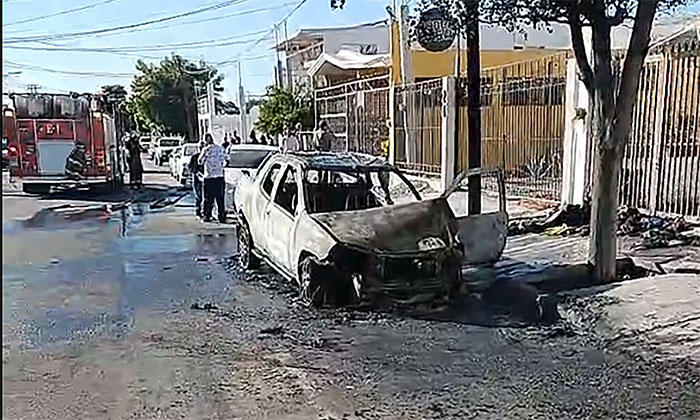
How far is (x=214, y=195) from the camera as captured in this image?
1775 cm

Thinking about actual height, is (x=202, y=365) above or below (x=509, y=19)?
below

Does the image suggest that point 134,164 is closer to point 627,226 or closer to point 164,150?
point 627,226

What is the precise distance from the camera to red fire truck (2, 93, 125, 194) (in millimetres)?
24609

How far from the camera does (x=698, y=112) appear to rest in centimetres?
1291

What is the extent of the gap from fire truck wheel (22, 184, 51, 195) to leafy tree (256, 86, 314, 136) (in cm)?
1234

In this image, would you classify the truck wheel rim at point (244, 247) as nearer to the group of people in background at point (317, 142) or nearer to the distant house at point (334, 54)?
the group of people in background at point (317, 142)

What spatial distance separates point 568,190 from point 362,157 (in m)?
5.50

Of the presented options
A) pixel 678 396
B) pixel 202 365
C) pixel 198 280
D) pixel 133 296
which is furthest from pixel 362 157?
pixel 678 396

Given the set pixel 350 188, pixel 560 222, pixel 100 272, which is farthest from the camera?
pixel 560 222

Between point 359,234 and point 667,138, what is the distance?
6.44 meters

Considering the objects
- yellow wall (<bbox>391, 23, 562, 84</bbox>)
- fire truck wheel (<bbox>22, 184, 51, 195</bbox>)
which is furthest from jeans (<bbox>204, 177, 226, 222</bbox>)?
yellow wall (<bbox>391, 23, 562, 84</bbox>)

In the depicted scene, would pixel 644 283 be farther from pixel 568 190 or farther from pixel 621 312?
pixel 568 190

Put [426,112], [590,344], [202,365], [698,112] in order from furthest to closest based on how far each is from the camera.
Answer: [426,112]
[698,112]
[590,344]
[202,365]

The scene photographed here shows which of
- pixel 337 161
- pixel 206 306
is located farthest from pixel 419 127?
pixel 206 306
